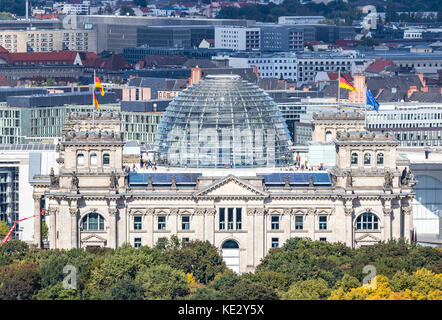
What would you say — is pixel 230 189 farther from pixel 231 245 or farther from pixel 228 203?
pixel 231 245

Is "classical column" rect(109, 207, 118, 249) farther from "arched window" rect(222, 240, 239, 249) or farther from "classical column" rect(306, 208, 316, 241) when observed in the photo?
"classical column" rect(306, 208, 316, 241)

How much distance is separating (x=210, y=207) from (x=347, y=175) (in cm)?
1233

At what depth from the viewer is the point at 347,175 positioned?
193375 mm

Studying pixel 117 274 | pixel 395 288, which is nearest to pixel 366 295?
pixel 395 288

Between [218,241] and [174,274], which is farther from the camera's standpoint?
[218,241]

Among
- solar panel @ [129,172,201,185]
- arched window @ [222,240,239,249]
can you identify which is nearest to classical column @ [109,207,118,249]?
solar panel @ [129,172,201,185]

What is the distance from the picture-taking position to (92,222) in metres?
193

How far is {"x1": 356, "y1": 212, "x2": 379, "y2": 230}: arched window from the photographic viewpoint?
195 m

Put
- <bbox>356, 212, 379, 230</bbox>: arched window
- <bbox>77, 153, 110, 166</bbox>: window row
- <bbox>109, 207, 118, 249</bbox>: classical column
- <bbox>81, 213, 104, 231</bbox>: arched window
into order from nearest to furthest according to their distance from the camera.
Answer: <bbox>109, 207, 118, 249</bbox>: classical column
<bbox>81, 213, 104, 231</bbox>: arched window
<bbox>77, 153, 110, 166</bbox>: window row
<bbox>356, 212, 379, 230</bbox>: arched window

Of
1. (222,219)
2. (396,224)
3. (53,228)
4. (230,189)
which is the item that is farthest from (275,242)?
(53,228)

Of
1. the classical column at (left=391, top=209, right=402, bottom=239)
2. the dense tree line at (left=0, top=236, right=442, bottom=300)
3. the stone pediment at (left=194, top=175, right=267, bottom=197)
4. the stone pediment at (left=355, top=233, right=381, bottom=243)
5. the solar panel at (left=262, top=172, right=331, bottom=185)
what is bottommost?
the dense tree line at (left=0, top=236, right=442, bottom=300)

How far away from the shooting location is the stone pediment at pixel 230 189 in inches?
7598

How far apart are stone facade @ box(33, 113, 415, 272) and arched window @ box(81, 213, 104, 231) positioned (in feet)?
0.29
